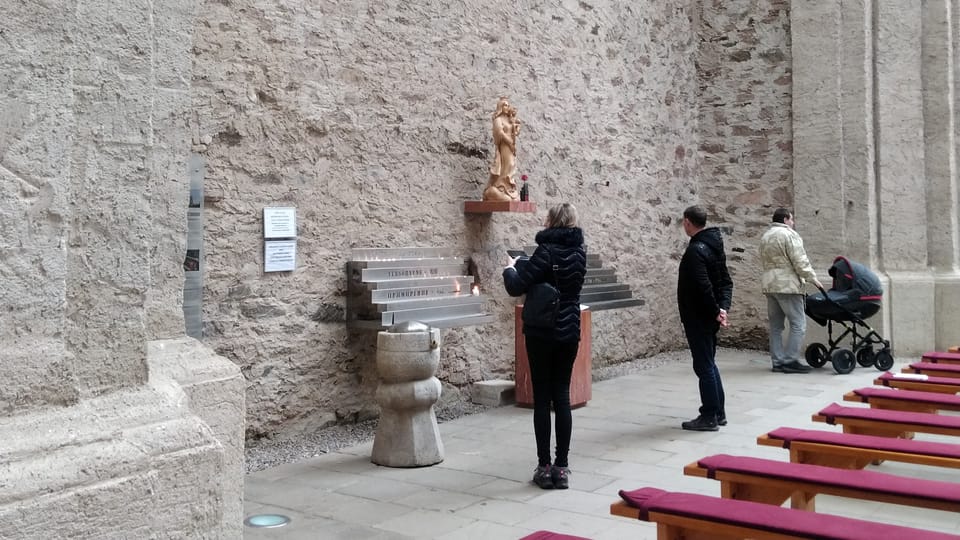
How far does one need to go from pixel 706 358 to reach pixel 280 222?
9.92 ft

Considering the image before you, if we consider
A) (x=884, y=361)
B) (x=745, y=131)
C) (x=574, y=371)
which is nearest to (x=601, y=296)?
(x=574, y=371)

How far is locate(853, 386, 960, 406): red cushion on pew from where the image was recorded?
4438 mm

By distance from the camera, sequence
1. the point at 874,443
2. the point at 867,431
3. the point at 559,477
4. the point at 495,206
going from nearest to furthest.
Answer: the point at 874,443
the point at 559,477
the point at 867,431
the point at 495,206

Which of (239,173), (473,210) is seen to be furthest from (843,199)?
(239,173)

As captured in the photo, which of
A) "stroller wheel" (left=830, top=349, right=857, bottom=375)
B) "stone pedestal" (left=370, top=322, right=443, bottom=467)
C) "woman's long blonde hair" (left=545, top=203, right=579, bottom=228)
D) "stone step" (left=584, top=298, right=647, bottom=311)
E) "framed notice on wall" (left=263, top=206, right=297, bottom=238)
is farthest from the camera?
A: "stroller wheel" (left=830, top=349, right=857, bottom=375)

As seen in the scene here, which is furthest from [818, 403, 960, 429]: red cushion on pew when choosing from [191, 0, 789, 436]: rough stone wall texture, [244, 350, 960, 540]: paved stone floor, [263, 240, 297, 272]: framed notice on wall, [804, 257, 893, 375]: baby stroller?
[804, 257, 893, 375]: baby stroller

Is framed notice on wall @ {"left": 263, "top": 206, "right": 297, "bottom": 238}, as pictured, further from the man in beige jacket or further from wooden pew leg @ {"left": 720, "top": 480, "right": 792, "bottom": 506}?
the man in beige jacket

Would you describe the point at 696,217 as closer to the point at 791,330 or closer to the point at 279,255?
the point at 279,255

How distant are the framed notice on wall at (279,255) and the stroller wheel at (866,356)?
5.83 meters

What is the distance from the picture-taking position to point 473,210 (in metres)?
6.88

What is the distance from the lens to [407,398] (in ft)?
15.9

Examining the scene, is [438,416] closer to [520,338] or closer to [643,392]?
[520,338]

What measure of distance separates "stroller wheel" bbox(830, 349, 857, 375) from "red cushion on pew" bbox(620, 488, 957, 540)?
19.8 ft

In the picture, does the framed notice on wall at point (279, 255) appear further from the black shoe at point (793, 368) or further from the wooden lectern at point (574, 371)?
the black shoe at point (793, 368)
